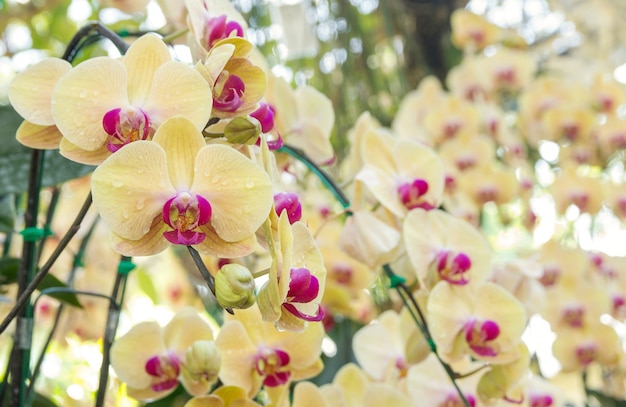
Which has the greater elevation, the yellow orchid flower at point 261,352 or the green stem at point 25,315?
the green stem at point 25,315

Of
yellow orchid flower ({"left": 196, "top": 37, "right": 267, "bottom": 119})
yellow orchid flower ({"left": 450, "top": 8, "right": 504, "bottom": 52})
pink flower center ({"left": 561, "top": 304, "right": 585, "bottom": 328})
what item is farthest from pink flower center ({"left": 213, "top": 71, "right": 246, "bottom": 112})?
yellow orchid flower ({"left": 450, "top": 8, "right": 504, "bottom": 52})

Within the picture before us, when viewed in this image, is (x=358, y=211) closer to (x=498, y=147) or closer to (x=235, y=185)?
(x=235, y=185)

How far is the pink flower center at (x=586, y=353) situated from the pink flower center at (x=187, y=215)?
1.85 ft

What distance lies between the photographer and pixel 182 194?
0.28 meters

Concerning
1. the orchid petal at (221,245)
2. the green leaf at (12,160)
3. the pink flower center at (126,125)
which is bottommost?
the green leaf at (12,160)

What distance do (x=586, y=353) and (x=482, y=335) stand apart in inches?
13.7

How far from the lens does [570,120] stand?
902mm

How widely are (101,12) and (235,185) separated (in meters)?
0.61

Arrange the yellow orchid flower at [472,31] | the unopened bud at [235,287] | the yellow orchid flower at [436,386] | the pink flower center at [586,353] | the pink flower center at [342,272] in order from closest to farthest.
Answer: the unopened bud at [235,287]
the yellow orchid flower at [436,386]
the pink flower center at [342,272]
the pink flower center at [586,353]
the yellow orchid flower at [472,31]

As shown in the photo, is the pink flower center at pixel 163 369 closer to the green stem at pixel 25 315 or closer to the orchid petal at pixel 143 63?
the green stem at pixel 25 315

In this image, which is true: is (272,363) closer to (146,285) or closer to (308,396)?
(308,396)

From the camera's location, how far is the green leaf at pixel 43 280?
447 mm

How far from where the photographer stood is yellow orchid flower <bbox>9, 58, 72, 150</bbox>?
1.01 feet

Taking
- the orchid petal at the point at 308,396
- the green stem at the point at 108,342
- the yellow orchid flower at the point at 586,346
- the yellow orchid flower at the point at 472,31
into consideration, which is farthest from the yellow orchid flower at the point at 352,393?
the yellow orchid flower at the point at 472,31
